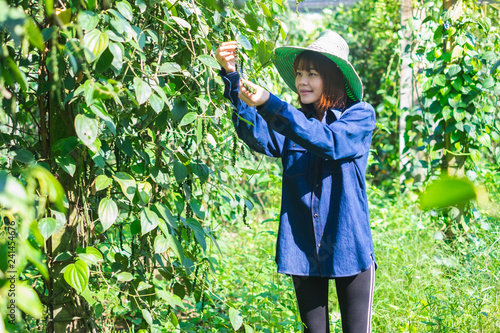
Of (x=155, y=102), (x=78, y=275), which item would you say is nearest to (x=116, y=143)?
(x=155, y=102)

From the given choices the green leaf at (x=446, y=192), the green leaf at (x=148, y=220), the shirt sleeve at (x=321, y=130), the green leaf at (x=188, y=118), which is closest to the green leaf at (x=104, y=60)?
the green leaf at (x=188, y=118)

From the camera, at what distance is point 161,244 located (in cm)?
118

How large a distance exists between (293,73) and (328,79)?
0.22 m

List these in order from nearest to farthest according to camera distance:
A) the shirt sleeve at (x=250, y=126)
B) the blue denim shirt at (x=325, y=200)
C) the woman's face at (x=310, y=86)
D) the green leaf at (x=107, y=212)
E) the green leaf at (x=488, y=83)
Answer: the green leaf at (x=107, y=212) < the shirt sleeve at (x=250, y=126) < the blue denim shirt at (x=325, y=200) < the woman's face at (x=310, y=86) < the green leaf at (x=488, y=83)

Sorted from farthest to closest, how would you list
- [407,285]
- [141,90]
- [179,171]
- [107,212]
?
[407,285], [179,171], [107,212], [141,90]

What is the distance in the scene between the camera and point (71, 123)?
4.38ft

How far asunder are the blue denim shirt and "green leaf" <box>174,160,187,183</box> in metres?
0.25

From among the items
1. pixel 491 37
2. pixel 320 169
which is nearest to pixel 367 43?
pixel 491 37

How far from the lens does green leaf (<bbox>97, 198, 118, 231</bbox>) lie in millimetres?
1163

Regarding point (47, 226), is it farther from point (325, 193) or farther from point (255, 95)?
point (325, 193)

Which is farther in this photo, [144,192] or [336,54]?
[336,54]

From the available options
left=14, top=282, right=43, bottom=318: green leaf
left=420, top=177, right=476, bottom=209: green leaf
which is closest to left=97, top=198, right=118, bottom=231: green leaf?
left=14, top=282, right=43, bottom=318: green leaf

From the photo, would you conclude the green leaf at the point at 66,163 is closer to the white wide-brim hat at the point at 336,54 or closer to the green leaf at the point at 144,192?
the green leaf at the point at 144,192

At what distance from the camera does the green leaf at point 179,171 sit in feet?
4.17
